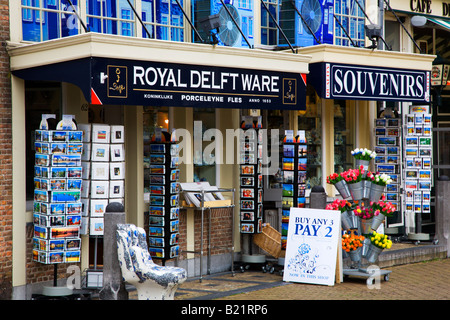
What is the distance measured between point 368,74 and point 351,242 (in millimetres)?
3352

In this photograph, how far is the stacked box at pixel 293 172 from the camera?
12.2 metres

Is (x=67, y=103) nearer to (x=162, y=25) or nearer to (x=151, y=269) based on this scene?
(x=162, y=25)

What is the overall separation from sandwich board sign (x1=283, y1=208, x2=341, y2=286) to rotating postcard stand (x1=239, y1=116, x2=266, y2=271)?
4.11ft

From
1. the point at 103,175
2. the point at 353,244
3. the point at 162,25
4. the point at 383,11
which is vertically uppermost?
the point at 383,11

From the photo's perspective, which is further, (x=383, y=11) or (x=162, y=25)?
(x=383, y=11)

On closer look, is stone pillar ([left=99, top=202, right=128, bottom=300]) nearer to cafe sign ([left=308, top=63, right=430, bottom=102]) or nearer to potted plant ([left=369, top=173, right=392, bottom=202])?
potted plant ([left=369, top=173, right=392, bottom=202])

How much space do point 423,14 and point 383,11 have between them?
1.35 m

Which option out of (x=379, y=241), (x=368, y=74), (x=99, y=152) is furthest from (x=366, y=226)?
(x=99, y=152)

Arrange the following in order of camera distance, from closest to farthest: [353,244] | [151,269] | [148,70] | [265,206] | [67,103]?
1. [151,269]
2. [148,70]
3. [67,103]
4. [353,244]
5. [265,206]

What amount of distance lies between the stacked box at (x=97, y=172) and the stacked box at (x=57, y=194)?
254 millimetres

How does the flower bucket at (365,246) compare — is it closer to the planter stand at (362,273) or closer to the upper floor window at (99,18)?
the planter stand at (362,273)

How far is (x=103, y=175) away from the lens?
10117mm

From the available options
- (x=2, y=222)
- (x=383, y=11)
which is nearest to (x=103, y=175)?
(x=2, y=222)

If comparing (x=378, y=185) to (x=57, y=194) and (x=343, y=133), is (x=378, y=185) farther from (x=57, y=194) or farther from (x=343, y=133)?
(x=57, y=194)
